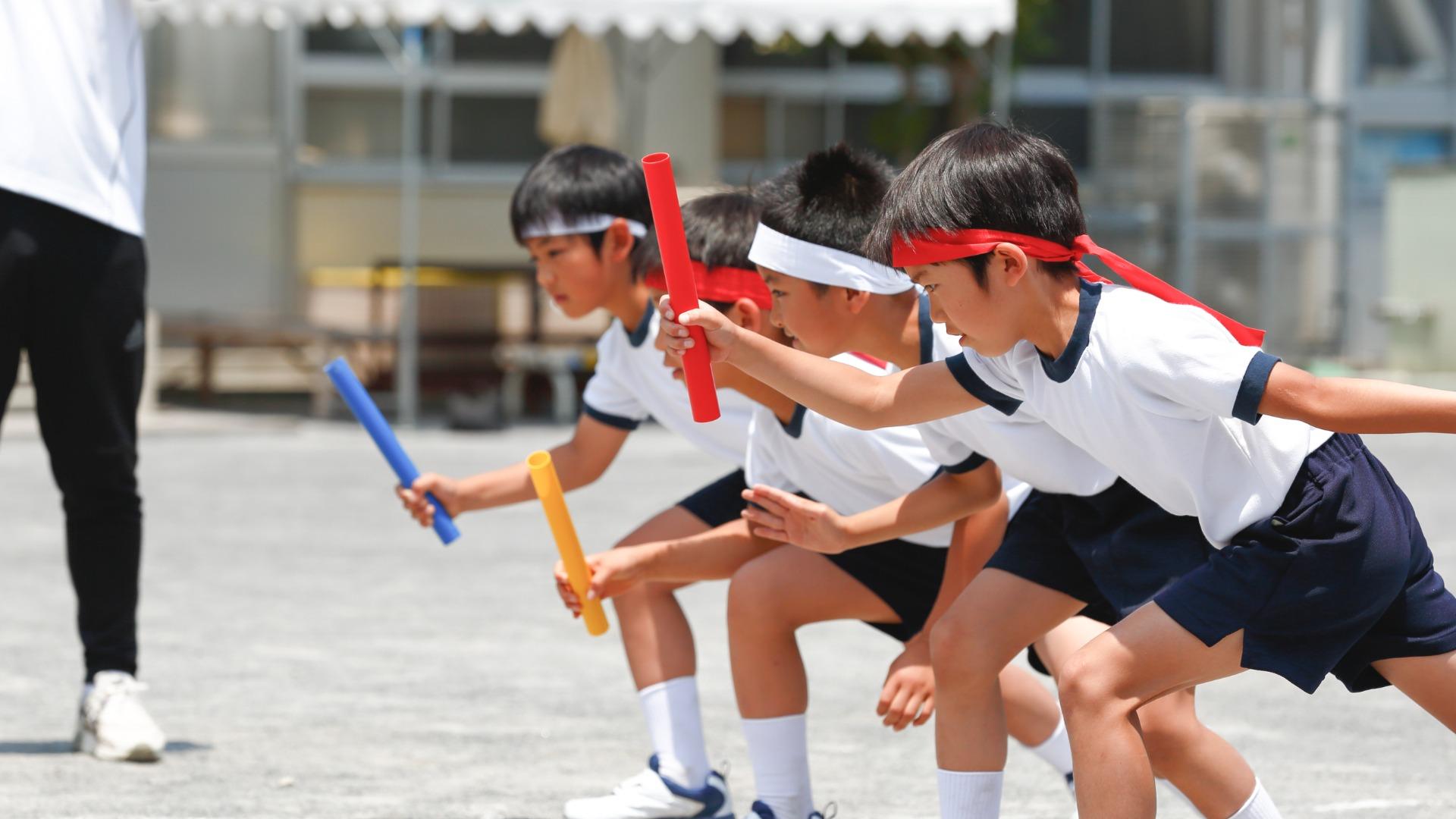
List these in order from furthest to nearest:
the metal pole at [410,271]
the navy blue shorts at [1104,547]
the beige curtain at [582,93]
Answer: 1. the beige curtain at [582,93]
2. the metal pole at [410,271]
3. the navy blue shorts at [1104,547]

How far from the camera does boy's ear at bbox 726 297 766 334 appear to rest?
3551 mm

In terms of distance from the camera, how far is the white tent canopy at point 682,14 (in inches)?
432

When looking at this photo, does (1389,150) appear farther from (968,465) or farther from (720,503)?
(968,465)

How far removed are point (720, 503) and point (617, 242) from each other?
567mm

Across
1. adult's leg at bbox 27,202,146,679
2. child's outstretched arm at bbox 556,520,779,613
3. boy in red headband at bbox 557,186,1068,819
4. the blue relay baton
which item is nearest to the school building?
adult's leg at bbox 27,202,146,679

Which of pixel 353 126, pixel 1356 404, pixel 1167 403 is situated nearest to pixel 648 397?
pixel 1167 403

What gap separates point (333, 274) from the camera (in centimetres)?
1758

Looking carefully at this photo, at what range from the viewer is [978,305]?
2.72 meters

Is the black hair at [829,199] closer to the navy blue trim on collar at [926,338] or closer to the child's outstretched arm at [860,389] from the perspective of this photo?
the navy blue trim on collar at [926,338]

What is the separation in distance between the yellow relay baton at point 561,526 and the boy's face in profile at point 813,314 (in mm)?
503

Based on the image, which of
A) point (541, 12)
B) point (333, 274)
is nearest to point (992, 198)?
point (541, 12)

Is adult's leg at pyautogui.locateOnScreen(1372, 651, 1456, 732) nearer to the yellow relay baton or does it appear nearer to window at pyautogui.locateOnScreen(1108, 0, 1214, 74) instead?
the yellow relay baton

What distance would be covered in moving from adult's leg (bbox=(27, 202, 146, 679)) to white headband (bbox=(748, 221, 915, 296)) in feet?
5.17

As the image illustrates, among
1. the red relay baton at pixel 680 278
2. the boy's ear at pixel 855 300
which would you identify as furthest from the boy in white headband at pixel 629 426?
the red relay baton at pixel 680 278
